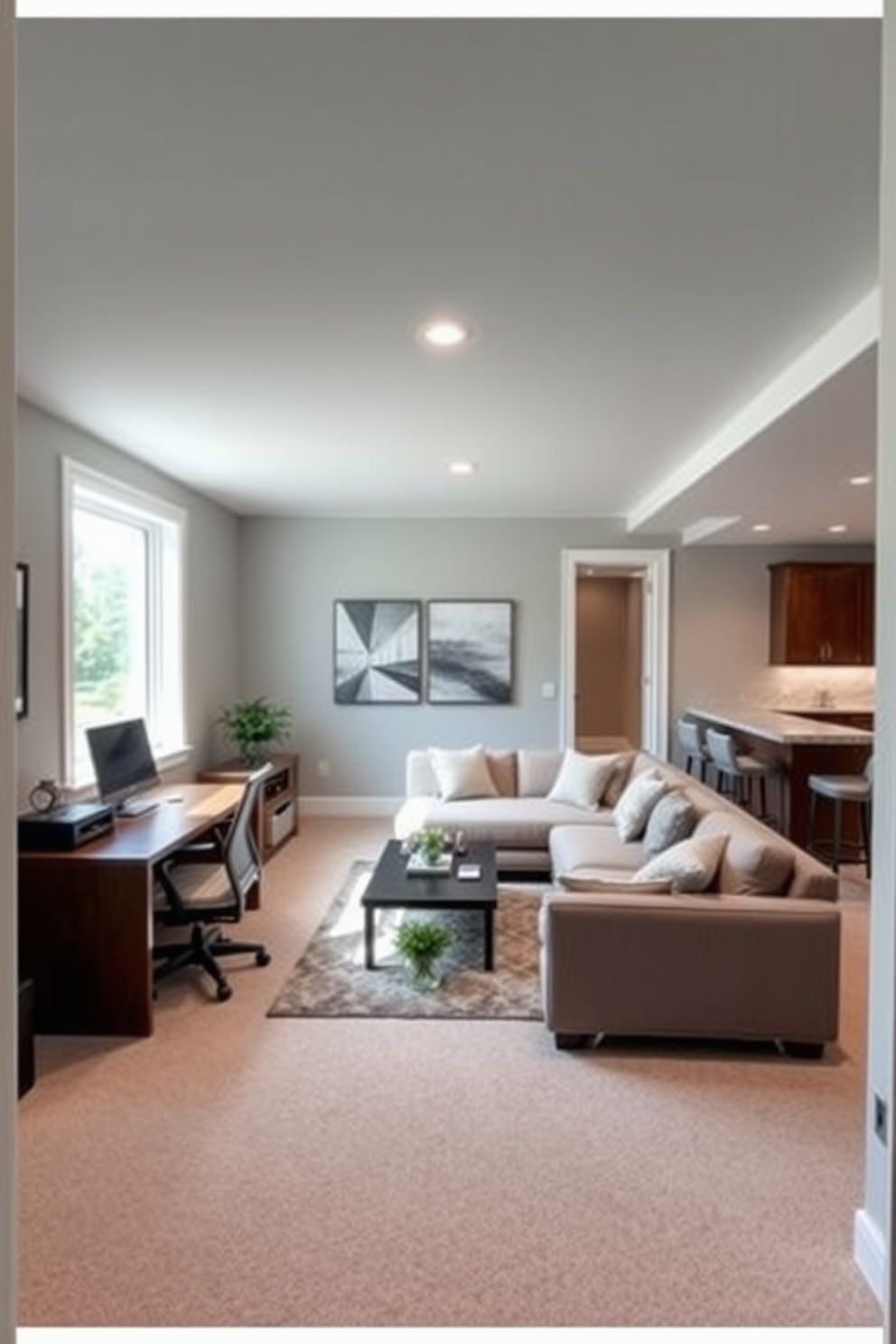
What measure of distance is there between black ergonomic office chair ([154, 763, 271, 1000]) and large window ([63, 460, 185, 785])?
38.5 inches

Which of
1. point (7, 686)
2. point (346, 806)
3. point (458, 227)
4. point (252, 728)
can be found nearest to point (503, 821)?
point (252, 728)

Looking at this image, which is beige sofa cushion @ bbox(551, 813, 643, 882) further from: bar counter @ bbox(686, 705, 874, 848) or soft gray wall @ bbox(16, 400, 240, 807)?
soft gray wall @ bbox(16, 400, 240, 807)

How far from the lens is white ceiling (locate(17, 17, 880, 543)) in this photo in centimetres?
154

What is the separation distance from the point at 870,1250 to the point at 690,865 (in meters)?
1.32

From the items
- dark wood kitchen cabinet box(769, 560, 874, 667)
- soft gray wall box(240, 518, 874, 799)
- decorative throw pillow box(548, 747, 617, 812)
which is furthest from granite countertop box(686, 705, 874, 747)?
soft gray wall box(240, 518, 874, 799)

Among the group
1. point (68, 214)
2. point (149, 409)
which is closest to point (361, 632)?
point (149, 409)

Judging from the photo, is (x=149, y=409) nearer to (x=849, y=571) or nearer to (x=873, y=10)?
(x=873, y=10)

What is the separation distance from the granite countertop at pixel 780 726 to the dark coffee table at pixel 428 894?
96.5 inches

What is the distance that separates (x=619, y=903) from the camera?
2.88m

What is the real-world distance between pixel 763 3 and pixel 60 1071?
355 centimetres

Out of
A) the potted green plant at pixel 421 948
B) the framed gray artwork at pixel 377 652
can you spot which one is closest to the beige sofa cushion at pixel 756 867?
the potted green plant at pixel 421 948

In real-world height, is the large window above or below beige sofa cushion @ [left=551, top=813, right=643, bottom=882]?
above

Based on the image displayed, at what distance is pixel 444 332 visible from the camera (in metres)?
2.85

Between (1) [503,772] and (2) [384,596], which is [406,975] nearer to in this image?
(1) [503,772]
